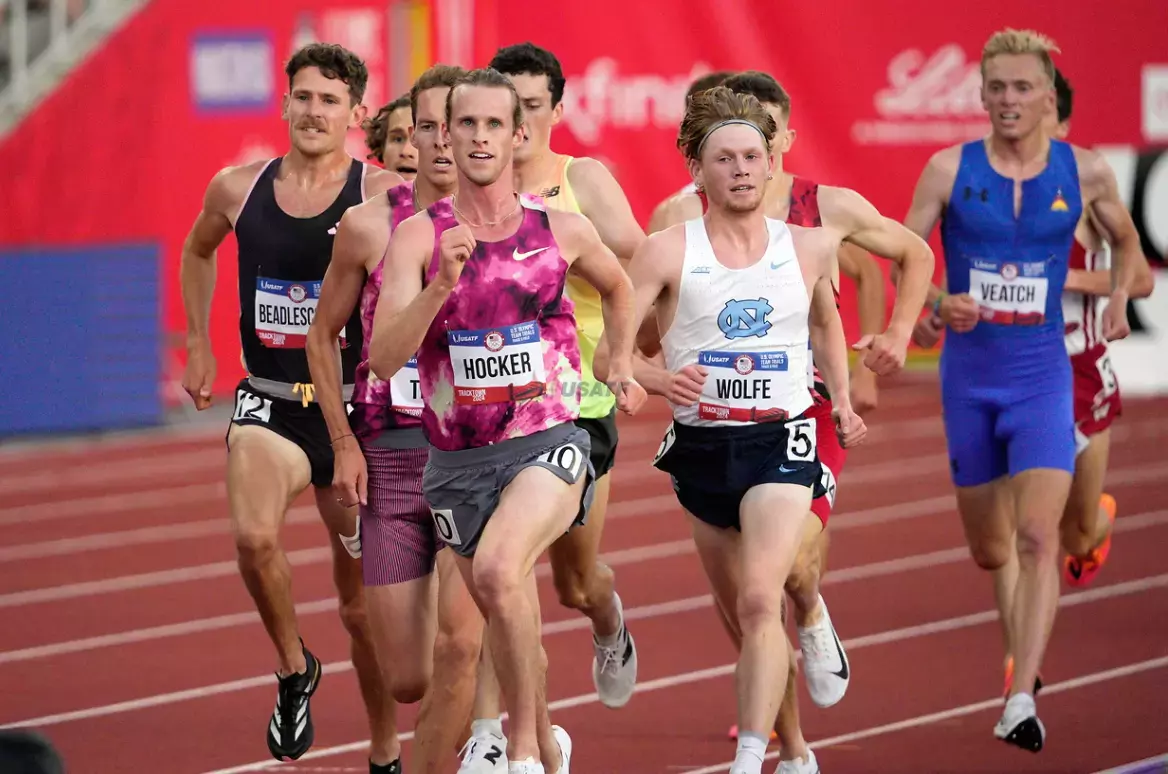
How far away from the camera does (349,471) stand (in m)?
5.96

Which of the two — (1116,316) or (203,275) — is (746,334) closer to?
(203,275)

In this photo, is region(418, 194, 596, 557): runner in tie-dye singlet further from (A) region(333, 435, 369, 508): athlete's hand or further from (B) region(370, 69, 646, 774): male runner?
(A) region(333, 435, 369, 508): athlete's hand

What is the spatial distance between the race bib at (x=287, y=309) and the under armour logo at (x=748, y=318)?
151 centimetres

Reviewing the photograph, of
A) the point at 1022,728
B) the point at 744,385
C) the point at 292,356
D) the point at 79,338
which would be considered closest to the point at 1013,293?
the point at 1022,728

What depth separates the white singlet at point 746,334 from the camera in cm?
606

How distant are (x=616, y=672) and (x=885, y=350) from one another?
1857 mm

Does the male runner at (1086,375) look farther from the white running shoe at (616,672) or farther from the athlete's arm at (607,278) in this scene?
the athlete's arm at (607,278)

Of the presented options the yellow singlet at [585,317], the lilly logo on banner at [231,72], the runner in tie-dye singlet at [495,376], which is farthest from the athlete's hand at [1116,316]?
the lilly logo on banner at [231,72]

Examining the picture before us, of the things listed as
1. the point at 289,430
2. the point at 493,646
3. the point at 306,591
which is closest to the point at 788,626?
the point at 306,591

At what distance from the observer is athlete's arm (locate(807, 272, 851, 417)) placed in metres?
→ 6.20

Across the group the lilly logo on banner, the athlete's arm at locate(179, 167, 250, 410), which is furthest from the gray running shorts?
the lilly logo on banner

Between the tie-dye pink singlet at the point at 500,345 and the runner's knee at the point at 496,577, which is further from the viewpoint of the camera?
the tie-dye pink singlet at the point at 500,345

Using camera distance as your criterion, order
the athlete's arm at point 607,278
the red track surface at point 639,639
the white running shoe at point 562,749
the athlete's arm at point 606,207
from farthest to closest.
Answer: the red track surface at point 639,639 < the athlete's arm at point 606,207 < the white running shoe at point 562,749 < the athlete's arm at point 607,278

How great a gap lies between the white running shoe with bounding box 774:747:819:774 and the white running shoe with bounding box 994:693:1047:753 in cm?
64
